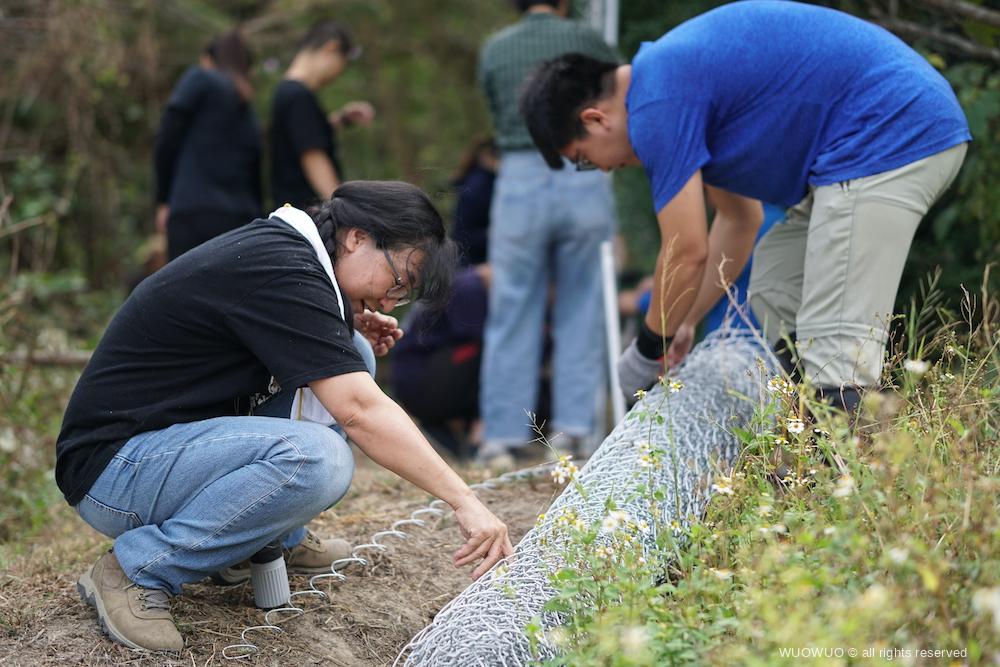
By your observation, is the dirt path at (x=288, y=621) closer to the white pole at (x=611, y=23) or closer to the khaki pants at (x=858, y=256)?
the khaki pants at (x=858, y=256)

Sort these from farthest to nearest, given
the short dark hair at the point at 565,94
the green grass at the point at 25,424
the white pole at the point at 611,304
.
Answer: the white pole at the point at 611,304, the green grass at the point at 25,424, the short dark hair at the point at 565,94

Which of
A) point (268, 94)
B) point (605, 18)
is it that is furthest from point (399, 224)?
point (268, 94)

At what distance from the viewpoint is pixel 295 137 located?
16.8 ft

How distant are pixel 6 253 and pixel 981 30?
673cm

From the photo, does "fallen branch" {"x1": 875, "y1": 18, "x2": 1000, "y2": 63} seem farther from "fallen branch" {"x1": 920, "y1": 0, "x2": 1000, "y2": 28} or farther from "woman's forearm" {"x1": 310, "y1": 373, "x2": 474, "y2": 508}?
"woman's forearm" {"x1": 310, "y1": 373, "x2": 474, "y2": 508}

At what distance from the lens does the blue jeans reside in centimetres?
506

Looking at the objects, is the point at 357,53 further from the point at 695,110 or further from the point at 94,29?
the point at 695,110

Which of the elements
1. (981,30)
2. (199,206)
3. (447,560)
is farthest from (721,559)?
(199,206)

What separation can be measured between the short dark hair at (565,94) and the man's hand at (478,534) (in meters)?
1.31

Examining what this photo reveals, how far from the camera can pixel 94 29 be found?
6.80 m

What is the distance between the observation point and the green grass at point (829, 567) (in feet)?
5.45

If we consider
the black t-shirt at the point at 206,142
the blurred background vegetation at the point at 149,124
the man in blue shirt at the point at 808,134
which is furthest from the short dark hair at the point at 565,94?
the black t-shirt at the point at 206,142

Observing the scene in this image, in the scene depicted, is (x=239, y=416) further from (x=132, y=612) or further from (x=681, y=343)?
(x=681, y=343)

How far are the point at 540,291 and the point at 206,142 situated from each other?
1645 mm
